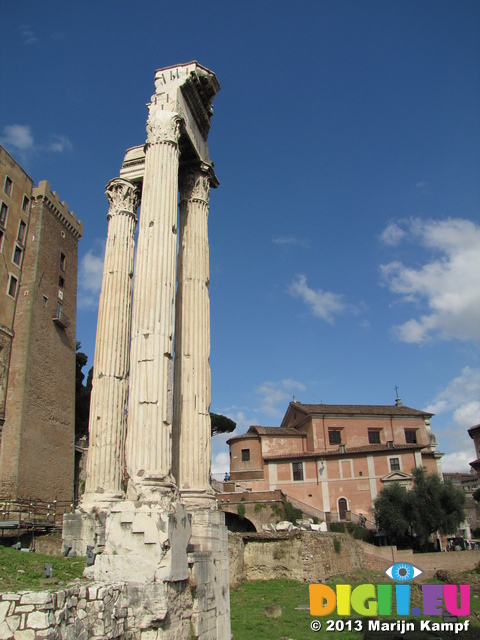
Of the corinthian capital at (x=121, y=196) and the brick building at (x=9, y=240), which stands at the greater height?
the brick building at (x=9, y=240)

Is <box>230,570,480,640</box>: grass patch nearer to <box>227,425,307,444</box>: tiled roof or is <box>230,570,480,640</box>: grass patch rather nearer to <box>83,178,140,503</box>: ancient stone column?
<box>83,178,140,503</box>: ancient stone column

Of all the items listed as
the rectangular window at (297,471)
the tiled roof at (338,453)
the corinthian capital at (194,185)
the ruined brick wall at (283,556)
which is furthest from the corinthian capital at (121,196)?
the rectangular window at (297,471)

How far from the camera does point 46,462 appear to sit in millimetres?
26828

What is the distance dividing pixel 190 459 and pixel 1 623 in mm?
5395

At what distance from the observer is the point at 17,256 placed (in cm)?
2797

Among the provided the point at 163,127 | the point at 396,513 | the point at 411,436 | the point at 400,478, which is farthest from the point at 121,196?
the point at 411,436

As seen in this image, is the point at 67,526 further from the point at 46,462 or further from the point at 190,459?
the point at 46,462

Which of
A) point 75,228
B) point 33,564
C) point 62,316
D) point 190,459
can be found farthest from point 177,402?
point 75,228

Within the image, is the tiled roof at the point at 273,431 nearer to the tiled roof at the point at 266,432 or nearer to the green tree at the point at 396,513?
the tiled roof at the point at 266,432

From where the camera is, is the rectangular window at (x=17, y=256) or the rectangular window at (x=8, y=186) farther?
the rectangular window at (x=17, y=256)

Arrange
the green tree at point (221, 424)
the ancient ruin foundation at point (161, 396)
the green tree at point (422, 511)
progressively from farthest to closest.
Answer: the green tree at point (221, 424), the green tree at point (422, 511), the ancient ruin foundation at point (161, 396)

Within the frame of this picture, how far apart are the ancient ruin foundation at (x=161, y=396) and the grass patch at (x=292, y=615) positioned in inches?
188

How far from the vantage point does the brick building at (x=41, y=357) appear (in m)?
25.0

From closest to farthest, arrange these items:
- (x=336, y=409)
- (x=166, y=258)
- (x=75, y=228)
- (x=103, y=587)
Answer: (x=103, y=587), (x=166, y=258), (x=75, y=228), (x=336, y=409)
